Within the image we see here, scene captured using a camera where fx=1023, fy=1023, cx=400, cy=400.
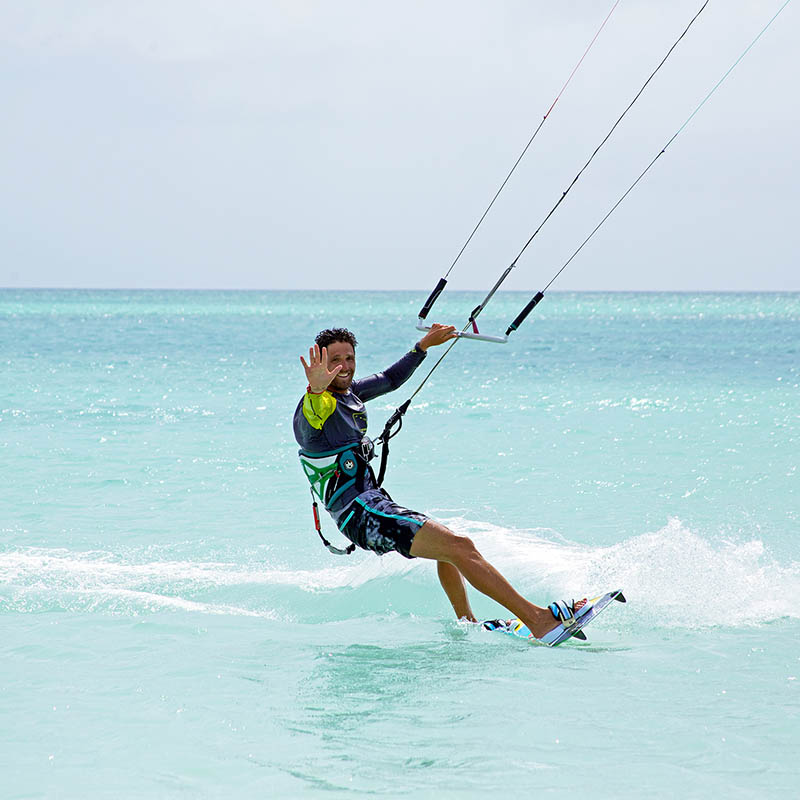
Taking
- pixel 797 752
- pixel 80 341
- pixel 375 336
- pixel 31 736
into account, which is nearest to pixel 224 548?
pixel 31 736

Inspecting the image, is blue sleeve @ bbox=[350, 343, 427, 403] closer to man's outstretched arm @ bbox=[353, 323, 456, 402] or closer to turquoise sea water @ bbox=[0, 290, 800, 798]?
man's outstretched arm @ bbox=[353, 323, 456, 402]

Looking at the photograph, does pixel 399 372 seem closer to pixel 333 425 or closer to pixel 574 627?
pixel 333 425

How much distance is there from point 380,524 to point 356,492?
22 centimetres

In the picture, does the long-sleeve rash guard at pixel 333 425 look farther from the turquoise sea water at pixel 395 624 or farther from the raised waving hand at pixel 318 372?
the turquoise sea water at pixel 395 624

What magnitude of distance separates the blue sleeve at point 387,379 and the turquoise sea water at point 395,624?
1.24 meters

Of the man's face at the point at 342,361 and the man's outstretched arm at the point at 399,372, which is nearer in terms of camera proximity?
the man's face at the point at 342,361

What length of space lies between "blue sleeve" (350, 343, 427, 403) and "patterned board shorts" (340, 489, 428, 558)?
630mm

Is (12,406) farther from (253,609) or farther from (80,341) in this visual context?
(80,341)

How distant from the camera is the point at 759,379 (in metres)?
21.2

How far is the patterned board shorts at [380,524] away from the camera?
4.75 m

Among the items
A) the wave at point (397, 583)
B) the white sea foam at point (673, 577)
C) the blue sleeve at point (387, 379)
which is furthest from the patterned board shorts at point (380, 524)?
the white sea foam at point (673, 577)

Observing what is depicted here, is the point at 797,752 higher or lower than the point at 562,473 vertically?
higher

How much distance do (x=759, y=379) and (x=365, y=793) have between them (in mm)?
19457

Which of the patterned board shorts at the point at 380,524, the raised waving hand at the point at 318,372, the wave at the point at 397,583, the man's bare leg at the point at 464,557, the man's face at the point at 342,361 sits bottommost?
the wave at the point at 397,583
